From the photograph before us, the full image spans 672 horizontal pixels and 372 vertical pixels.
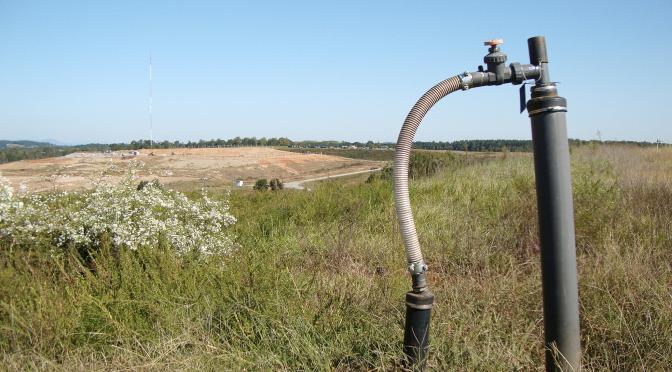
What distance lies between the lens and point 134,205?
3.42 m

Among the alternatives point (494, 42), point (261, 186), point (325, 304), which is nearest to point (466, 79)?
point (494, 42)

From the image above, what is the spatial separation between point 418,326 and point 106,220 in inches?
94.7

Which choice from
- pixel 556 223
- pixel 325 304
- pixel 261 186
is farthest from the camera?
pixel 261 186

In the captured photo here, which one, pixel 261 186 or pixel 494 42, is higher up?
pixel 494 42

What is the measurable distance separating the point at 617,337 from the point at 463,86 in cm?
141

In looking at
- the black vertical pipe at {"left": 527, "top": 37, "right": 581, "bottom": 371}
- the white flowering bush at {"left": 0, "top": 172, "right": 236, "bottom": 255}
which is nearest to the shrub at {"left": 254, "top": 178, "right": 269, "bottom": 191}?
the white flowering bush at {"left": 0, "top": 172, "right": 236, "bottom": 255}

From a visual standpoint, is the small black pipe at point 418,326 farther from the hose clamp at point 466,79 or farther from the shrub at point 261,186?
the shrub at point 261,186

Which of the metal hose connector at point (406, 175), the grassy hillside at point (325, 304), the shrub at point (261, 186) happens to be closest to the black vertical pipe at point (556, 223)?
the grassy hillside at point (325, 304)

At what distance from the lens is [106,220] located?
315 centimetres

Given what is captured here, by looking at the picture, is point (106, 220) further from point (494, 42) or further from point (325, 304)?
point (494, 42)

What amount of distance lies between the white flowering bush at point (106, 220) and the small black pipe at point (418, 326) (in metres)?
1.81

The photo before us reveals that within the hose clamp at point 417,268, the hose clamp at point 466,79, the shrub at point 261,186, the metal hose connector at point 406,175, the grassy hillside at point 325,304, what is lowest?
the grassy hillside at point 325,304

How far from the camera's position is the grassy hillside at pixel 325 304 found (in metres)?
2.01

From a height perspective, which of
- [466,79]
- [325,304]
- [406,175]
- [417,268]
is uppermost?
[466,79]
